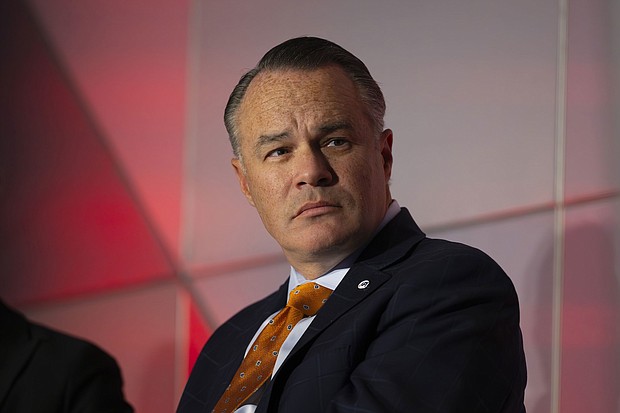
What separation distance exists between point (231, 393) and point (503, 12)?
1240 mm

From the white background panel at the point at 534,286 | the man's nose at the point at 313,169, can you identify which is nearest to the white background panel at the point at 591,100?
the white background panel at the point at 534,286

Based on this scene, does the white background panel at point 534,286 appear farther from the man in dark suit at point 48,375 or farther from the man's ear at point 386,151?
the man in dark suit at point 48,375

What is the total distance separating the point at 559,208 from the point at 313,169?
78 centimetres

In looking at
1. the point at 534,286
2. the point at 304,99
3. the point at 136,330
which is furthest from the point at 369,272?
the point at 136,330

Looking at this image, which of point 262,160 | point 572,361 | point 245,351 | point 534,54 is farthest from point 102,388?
point 534,54

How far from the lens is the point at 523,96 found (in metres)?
2.42

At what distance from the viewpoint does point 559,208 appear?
236cm

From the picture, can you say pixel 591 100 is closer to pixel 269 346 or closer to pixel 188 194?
pixel 269 346

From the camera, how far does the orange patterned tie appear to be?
1.92m

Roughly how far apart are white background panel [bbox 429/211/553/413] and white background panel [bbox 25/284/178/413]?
1259mm

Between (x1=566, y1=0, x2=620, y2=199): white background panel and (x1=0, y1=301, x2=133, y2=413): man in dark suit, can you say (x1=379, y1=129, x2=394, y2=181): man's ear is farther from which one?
(x1=0, y1=301, x2=133, y2=413): man in dark suit

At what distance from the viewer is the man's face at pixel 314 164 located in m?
1.91

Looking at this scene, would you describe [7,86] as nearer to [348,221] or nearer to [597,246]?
[348,221]

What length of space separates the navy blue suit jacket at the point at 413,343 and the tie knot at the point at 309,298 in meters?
0.09
